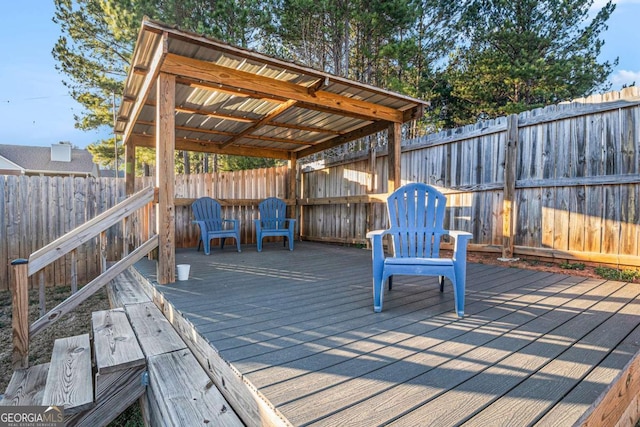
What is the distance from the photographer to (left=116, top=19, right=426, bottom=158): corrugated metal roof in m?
2.93

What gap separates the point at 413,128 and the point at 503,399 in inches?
413

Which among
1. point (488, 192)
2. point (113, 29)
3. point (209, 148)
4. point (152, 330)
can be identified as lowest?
point (152, 330)

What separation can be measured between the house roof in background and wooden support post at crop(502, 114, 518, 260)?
19231 millimetres

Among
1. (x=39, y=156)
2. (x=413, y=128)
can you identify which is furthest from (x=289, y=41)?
(x=39, y=156)

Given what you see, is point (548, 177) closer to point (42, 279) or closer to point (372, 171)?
point (372, 171)

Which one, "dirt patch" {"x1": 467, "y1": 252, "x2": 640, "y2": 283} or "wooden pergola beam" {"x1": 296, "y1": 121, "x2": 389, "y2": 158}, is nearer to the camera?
"dirt patch" {"x1": 467, "y1": 252, "x2": 640, "y2": 283}

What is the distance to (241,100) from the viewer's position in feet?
13.6

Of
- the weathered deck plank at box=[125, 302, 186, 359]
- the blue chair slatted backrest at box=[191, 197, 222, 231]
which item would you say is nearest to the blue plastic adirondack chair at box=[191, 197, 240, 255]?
the blue chair slatted backrest at box=[191, 197, 222, 231]

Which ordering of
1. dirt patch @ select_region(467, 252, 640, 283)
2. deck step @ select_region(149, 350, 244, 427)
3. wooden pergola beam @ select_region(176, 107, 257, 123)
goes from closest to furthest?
deck step @ select_region(149, 350, 244, 427), dirt patch @ select_region(467, 252, 640, 283), wooden pergola beam @ select_region(176, 107, 257, 123)

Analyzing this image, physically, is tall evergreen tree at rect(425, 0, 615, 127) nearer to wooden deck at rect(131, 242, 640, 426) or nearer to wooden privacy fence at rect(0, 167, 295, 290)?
wooden deck at rect(131, 242, 640, 426)

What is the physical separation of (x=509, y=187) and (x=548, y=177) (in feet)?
1.32

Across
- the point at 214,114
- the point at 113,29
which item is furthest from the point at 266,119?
the point at 113,29

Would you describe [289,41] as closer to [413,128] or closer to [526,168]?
[413,128]

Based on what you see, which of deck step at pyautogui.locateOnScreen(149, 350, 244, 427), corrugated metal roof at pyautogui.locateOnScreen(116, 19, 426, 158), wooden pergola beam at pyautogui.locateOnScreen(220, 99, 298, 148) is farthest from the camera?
wooden pergola beam at pyautogui.locateOnScreen(220, 99, 298, 148)
